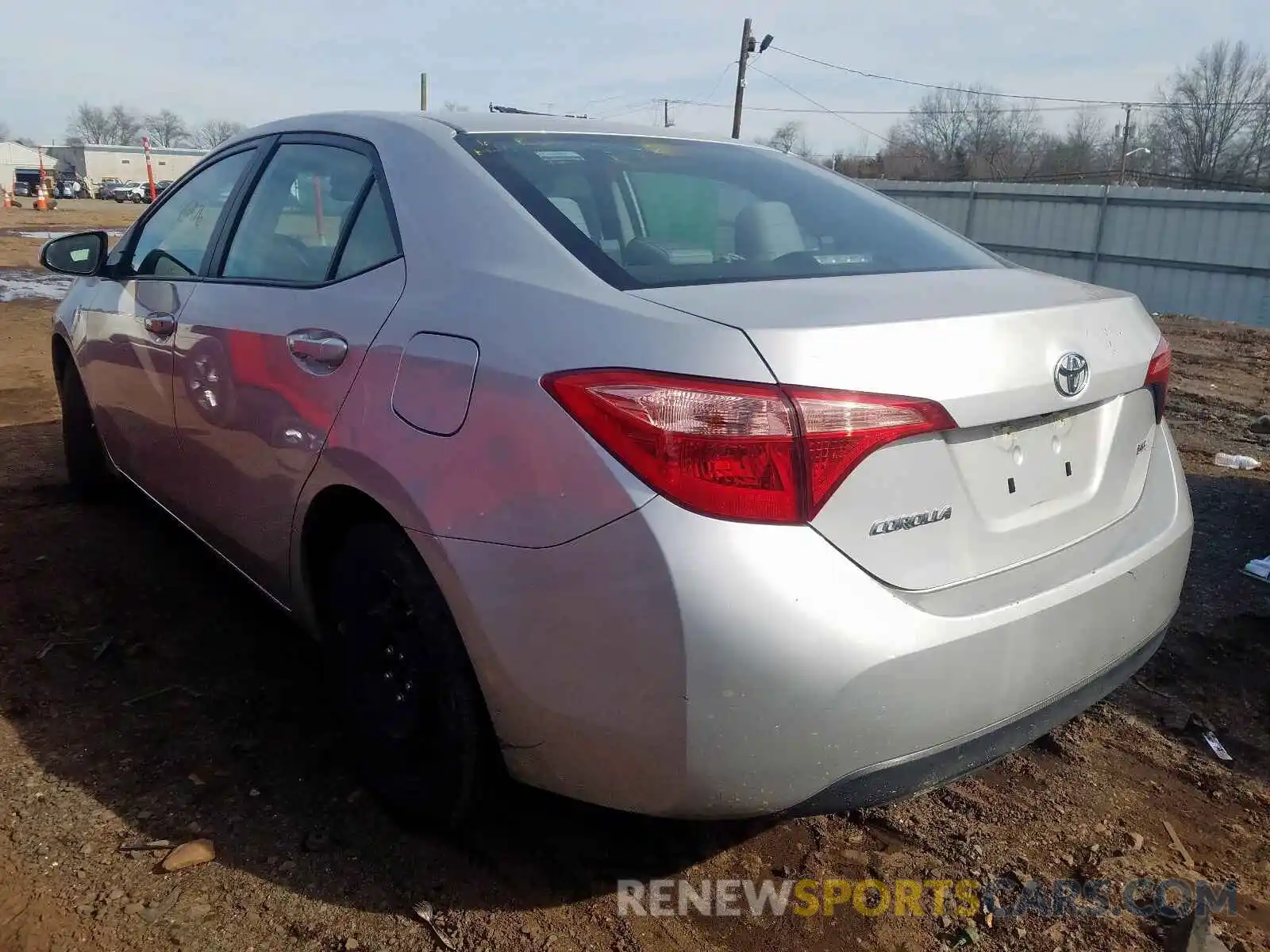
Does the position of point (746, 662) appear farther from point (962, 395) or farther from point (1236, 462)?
point (1236, 462)

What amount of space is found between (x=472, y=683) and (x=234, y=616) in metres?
1.82

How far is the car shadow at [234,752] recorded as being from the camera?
219cm

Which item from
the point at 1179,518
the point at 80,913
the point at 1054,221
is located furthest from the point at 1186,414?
the point at 1054,221

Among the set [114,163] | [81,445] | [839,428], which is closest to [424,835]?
[839,428]

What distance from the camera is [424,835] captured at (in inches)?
89.8

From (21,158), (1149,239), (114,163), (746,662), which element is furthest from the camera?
(21,158)

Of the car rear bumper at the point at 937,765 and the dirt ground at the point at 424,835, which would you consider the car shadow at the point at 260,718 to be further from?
the car rear bumper at the point at 937,765

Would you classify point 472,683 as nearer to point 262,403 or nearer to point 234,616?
point 262,403

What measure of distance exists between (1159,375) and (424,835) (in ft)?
6.43

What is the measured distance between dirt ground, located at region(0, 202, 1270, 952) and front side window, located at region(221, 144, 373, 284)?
1.24m

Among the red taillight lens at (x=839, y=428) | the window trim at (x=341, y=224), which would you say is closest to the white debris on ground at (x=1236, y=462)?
the red taillight lens at (x=839, y=428)

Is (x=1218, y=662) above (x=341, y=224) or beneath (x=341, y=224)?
beneath

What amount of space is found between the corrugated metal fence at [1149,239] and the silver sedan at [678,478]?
14580mm

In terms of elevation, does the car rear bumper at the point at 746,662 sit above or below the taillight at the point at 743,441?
below
